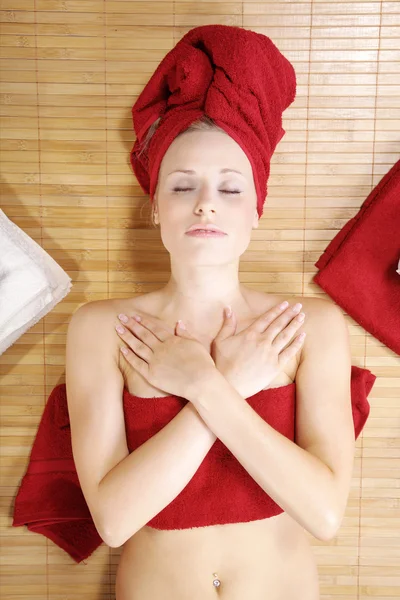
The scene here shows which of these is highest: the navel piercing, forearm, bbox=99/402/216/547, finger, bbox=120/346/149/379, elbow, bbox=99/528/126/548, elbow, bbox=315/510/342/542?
finger, bbox=120/346/149/379

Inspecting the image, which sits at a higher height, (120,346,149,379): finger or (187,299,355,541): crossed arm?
(120,346,149,379): finger

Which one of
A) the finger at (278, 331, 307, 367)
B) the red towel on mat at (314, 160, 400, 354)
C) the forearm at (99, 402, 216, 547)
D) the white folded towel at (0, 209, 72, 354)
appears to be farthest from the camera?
the red towel on mat at (314, 160, 400, 354)

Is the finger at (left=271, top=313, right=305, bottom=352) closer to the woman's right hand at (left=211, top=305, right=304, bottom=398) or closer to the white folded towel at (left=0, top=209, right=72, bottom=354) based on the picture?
the woman's right hand at (left=211, top=305, right=304, bottom=398)

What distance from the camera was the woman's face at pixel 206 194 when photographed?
47.3 inches

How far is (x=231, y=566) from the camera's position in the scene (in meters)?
1.27

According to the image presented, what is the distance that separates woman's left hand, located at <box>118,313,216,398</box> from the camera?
1165 millimetres

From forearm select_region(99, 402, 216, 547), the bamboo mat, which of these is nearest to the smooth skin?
forearm select_region(99, 402, 216, 547)

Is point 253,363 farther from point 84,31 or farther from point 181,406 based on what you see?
point 84,31

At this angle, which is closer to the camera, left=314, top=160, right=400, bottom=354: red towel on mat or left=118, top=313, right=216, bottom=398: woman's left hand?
left=118, top=313, right=216, bottom=398: woman's left hand

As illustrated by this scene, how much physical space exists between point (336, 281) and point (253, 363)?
54 centimetres

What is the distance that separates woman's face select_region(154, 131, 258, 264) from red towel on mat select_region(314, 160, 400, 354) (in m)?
0.48

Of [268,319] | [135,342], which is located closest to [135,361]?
[135,342]

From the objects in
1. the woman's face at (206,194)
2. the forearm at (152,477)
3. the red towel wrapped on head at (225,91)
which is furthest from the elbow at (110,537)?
the red towel wrapped on head at (225,91)

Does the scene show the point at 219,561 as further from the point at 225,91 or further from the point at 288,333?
the point at 225,91
